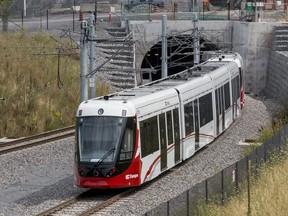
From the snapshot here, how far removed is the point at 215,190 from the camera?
62.7 feet

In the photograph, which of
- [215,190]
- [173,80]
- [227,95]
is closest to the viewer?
[215,190]

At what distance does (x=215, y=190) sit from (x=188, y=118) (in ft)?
29.7

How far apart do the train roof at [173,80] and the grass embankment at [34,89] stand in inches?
251

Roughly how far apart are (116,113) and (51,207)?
293 cm

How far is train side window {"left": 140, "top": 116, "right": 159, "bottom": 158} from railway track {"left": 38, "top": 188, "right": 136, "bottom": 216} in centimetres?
108

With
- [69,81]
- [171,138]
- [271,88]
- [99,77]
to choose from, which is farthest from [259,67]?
[171,138]

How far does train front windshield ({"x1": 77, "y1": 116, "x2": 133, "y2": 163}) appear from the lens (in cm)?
2297

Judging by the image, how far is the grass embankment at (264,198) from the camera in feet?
58.0

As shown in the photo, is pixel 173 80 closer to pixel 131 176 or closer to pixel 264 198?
pixel 131 176

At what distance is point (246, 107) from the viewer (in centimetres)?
4650

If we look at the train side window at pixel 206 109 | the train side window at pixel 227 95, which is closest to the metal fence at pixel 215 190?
the train side window at pixel 206 109

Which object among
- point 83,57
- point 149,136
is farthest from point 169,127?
point 83,57

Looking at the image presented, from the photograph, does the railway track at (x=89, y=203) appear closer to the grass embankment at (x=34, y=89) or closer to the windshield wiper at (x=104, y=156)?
the windshield wiper at (x=104, y=156)

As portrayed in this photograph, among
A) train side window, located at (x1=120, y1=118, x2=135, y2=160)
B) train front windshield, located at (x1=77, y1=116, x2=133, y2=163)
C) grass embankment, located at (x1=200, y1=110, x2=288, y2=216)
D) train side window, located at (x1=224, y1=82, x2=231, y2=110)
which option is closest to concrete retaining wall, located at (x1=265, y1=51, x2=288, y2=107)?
train side window, located at (x1=224, y1=82, x2=231, y2=110)
